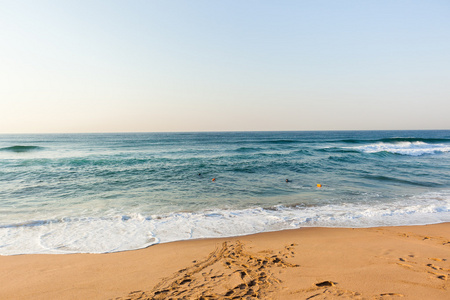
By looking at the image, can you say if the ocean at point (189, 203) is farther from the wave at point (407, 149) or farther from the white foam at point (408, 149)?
the white foam at point (408, 149)

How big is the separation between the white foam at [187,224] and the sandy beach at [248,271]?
557mm

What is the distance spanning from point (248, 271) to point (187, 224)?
3.59 metres

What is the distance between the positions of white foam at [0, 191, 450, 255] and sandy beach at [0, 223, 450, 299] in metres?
0.56

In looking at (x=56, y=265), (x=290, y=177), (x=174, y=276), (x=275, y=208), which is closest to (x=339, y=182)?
(x=290, y=177)

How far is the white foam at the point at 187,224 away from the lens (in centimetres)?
634

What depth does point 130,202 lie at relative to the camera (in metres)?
10.5

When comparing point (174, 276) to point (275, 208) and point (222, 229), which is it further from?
point (275, 208)

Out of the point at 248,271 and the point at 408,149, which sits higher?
the point at 408,149

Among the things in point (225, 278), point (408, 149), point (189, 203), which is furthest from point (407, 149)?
point (225, 278)

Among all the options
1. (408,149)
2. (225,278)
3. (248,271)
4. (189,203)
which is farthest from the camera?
(408,149)

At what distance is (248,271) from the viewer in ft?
15.2

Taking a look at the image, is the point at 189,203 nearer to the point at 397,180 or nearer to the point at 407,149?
the point at 397,180

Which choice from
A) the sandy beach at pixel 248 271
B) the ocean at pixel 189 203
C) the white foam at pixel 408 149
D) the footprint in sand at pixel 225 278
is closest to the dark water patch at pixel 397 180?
Answer: the ocean at pixel 189 203


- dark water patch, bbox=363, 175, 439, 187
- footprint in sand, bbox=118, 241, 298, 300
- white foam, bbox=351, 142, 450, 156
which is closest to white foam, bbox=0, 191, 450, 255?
footprint in sand, bbox=118, 241, 298, 300
